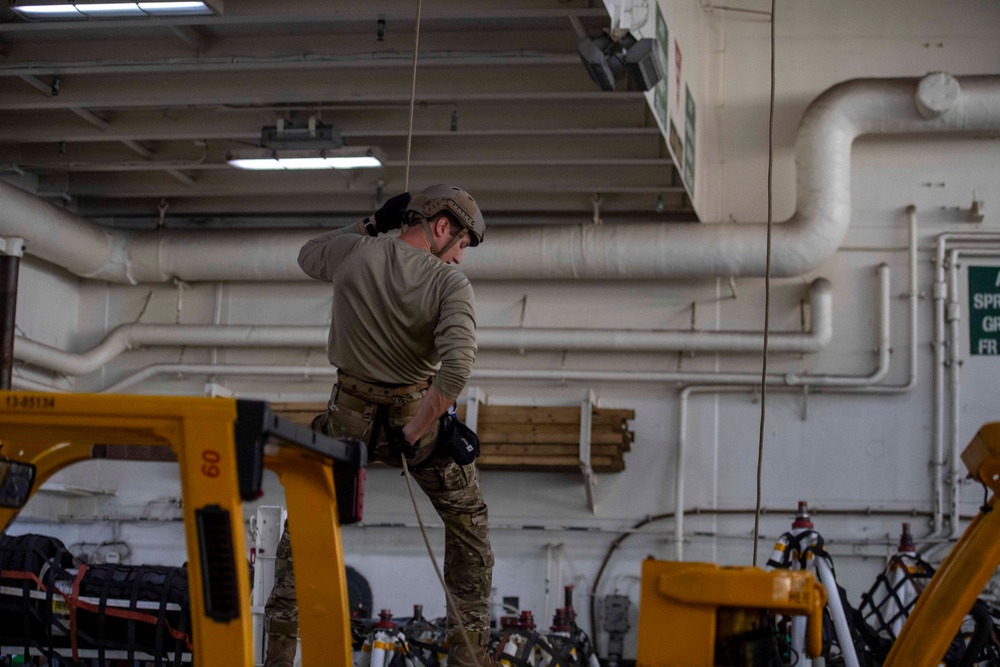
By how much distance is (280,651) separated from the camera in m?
4.41

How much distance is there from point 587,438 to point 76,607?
5567 millimetres

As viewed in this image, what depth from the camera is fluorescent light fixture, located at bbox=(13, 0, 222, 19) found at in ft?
27.1

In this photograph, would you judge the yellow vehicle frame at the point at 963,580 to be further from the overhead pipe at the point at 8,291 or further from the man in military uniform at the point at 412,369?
the overhead pipe at the point at 8,291

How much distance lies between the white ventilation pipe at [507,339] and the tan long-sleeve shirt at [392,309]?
7.01 m

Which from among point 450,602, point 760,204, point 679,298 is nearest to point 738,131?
point 760,204

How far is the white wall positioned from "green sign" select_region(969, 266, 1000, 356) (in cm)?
17

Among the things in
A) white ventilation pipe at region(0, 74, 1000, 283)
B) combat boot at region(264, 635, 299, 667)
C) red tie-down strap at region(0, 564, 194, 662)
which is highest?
white ventilation pipe at region(0, 74, 1000, 283)

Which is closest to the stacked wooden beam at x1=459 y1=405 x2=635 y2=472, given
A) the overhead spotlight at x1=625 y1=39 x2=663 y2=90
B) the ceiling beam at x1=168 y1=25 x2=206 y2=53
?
the overhead spotlight at x1=625 y1=39 x2=663 y2=90

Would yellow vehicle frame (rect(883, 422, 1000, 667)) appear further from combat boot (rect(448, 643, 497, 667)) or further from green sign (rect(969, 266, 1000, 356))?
green sign (rect(969, 266, 1000, 356))

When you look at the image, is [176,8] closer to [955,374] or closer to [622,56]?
[622,56]

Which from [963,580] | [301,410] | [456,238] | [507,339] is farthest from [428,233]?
[301,410]

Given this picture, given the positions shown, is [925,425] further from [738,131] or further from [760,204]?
[738,131]

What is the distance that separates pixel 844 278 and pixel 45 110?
794 cm

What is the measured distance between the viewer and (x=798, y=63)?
12.4 m
